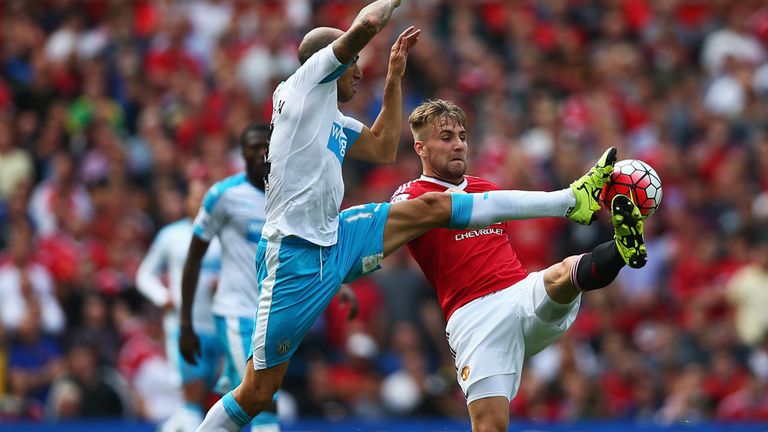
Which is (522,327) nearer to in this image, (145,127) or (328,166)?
(328,166)

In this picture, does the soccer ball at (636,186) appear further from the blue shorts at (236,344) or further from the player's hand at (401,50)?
the blue shorts at (236,344)

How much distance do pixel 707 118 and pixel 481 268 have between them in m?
8.66

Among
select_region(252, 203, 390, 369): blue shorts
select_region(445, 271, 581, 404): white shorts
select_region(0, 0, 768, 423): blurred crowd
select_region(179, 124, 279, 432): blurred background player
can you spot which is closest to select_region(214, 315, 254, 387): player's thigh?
select_region(179, 124, 279, 432): blurred background player

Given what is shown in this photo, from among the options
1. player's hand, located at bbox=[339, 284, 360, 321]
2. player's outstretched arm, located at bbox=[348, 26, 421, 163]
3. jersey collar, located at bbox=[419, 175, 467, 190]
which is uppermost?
player's outstretched arm, located at bbox=[348, 26, 421, 163]

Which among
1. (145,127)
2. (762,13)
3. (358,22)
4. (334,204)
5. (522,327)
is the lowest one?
(522,327)

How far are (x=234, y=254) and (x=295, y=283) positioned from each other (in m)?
2.02

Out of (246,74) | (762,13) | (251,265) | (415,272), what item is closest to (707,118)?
(762,13)

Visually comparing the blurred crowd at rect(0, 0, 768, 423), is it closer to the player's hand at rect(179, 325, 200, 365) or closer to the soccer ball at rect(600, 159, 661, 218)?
the player's hand at rect(179, 325, 200, 365)

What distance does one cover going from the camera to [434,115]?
877cm

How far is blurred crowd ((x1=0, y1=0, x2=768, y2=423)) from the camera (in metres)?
14.1

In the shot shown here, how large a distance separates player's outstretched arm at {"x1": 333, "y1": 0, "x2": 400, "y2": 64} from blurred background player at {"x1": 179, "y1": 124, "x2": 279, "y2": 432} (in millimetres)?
2145

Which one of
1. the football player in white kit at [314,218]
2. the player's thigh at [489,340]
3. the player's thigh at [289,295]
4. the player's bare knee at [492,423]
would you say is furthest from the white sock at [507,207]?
the player's bare knee at [492,423]

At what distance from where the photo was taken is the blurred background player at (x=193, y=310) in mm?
10688

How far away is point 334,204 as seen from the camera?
26.7 ft
